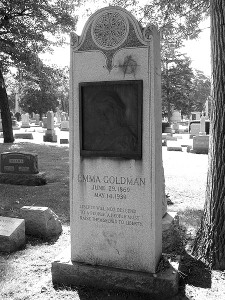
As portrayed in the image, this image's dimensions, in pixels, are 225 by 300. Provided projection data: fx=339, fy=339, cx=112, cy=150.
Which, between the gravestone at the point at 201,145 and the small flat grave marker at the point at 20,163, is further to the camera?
the gravestone at the point at 201,145

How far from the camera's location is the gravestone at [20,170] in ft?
29.1

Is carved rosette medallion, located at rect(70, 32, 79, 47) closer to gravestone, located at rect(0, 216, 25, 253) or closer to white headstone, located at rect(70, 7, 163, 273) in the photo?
white headstone, located at rect(70, 7, 163, 273)

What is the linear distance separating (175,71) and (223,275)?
3875 centimetres

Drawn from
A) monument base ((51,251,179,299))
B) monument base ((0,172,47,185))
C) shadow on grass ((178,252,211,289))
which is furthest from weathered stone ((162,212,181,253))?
monument base ((0,172,47,185))

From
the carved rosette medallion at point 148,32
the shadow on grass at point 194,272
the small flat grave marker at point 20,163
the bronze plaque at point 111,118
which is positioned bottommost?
the shadow on grass at point 194,272

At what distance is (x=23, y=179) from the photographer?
887cm

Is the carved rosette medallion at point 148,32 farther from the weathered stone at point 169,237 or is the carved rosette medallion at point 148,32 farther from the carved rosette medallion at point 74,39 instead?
the weathered stone at point 169,237

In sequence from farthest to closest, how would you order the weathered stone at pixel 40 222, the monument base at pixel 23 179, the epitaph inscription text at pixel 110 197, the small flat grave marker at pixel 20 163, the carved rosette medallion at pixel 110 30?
the small flat grave marker at pixel 20 163
the monument base at pixel 23 179
the weathered stone at pixel 40 222
the epitaph inscription text at pixel 110 197
the carved rosette medallion at pixel 110 30

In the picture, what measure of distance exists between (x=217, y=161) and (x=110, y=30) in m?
1.95

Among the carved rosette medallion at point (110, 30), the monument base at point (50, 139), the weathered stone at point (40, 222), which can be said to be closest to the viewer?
the carved rosette medallion at point (110, 30)

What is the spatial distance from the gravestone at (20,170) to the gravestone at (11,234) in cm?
404

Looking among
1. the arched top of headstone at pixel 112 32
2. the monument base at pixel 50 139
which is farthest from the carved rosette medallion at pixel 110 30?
the monument base at pixel 50 139

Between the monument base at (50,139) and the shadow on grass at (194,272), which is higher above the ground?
the monument base at (50,139)

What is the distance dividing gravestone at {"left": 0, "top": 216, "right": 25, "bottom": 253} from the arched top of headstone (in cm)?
261
